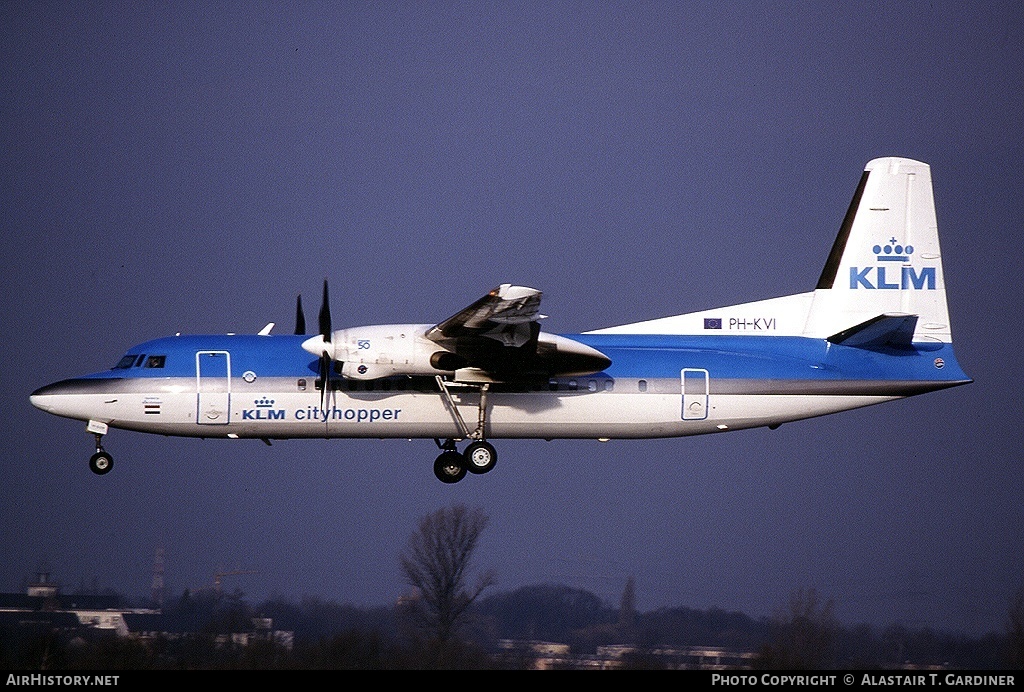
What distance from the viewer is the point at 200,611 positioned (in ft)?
66.9

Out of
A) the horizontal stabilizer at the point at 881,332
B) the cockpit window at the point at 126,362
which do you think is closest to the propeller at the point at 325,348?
the cockpit window at the point at 126,362

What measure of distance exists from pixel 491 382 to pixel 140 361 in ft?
20.0

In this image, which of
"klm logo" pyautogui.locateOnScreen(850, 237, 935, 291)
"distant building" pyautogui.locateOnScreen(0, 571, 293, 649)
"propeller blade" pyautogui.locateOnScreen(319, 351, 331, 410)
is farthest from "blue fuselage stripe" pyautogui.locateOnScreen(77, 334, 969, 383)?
"distant building" pyautogui.locateOnScreen(0, 571, 293, 649)

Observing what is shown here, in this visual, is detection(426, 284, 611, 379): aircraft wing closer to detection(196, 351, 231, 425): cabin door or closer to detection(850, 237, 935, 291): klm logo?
detection(196, 351, 231, 425): cabin door

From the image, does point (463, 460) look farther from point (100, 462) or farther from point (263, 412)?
point (100, 462)

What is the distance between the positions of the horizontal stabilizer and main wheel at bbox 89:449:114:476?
516 inches

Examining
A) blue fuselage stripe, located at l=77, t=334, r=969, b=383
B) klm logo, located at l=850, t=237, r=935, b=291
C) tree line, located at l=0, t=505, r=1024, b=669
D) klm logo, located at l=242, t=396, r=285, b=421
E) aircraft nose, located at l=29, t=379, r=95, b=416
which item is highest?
klm logo, located at l=850, t=237, r=935, b=291

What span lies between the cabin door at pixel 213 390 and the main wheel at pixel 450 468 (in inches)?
146

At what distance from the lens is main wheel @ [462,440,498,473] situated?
2303 cm

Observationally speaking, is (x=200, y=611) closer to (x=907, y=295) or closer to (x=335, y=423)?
(x=335, y=423)

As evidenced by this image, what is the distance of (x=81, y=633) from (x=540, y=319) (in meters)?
8.41

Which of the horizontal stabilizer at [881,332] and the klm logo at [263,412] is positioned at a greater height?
the horizontal stabilizer at [881,332]

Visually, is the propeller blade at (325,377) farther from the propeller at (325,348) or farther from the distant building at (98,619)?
the distant building at (98,619)

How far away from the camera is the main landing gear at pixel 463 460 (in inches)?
907
